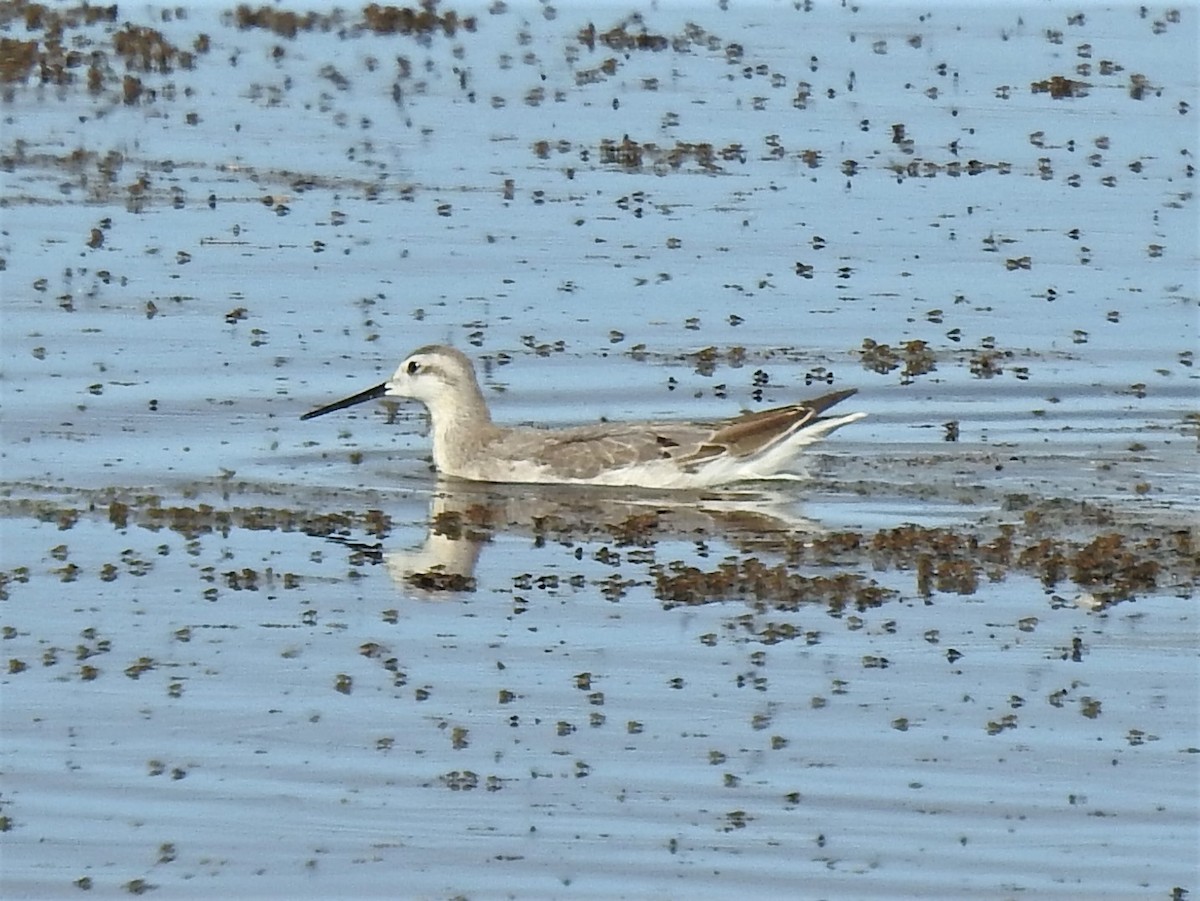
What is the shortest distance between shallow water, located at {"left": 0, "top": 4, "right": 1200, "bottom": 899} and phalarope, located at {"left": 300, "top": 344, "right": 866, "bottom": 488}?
7.5 inches

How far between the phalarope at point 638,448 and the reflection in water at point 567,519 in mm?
97

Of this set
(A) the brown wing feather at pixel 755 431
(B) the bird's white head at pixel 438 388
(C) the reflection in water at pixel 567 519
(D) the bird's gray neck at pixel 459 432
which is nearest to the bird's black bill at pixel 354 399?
(B) the bird's white head at pixel 438 388

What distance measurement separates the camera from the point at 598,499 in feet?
52.7

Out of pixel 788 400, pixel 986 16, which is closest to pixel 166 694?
pixel 788 400

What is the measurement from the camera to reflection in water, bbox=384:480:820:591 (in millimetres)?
14383

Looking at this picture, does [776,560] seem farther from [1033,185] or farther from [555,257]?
[1033,185]

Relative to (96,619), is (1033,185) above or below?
above

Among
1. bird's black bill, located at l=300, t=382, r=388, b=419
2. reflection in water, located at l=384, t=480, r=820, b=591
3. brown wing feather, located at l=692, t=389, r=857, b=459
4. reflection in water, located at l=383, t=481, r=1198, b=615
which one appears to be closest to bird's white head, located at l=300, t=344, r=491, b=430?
bird's black bill, located at l=300, t=382, r=388, b=419

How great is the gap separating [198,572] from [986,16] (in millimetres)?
24564

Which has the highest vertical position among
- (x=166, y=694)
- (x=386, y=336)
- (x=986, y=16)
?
(x=986, y=16)

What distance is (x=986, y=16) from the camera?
121ft

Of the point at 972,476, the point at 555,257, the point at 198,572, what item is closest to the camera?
the point at 198,572

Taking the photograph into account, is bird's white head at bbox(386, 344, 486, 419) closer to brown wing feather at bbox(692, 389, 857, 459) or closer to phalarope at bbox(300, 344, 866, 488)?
phalarope at bbox(300, 344, 866, 488)

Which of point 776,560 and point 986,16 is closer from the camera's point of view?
point 776,560
